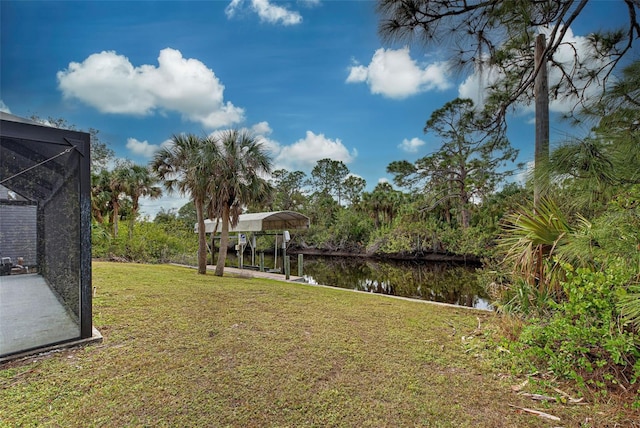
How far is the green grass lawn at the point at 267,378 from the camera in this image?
2.09m

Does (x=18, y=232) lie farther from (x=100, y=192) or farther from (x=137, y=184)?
(x=100, y=192)

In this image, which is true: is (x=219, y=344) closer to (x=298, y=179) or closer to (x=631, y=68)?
(x=631, y=68)

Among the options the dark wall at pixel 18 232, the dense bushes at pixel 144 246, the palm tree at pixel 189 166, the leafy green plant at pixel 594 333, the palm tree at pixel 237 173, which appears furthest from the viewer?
the dense bushes at pixel 144 246

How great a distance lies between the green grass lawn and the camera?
209 cm

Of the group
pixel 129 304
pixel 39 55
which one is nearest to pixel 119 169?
pixel 39 55

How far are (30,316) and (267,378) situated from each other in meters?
2.61

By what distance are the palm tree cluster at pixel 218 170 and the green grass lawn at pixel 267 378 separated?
5.56 m

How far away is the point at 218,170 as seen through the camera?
9359mm

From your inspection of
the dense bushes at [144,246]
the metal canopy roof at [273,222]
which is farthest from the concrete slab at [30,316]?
the dense bushes at [144,246]

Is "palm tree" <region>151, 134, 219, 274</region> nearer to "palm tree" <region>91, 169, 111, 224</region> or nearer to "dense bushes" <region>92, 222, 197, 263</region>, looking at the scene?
"dense bushes" <region>92, 222, 197, 263</region>

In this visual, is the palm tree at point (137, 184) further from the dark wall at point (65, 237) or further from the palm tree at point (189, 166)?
the dark wall at point (65, 237)

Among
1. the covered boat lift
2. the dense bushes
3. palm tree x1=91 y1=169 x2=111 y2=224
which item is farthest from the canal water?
palm tree x1=91 y1=169 x2=111 y2=224

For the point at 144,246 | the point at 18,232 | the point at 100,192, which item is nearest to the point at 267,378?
the point at 18,232

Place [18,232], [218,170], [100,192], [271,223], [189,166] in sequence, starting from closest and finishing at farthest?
1. [18,232]
2. [218,170]
3. [189,166]
4. [271,223]
5. [100,192]
